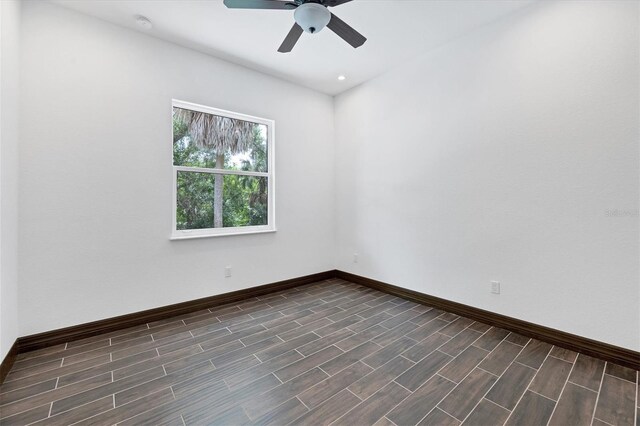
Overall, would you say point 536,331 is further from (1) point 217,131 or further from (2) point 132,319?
(1) point 217,131

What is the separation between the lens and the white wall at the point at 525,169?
2086 mm

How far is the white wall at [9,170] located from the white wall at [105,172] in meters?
0.11

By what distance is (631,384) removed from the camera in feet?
6.00

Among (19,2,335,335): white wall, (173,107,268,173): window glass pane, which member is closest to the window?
(173,107,268,173): window glass pane

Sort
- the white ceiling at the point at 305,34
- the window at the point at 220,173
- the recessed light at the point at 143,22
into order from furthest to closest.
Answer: the window at the point at 220,173, the recessed light at the point at 143,22, the white ceiling at the point at 305,34

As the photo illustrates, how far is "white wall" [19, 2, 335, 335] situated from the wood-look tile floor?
0.44 metres

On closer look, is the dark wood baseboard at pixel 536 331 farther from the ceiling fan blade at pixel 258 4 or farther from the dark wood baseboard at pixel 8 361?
the dark wood baseboard at pixel 8 361

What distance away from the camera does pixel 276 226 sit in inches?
151

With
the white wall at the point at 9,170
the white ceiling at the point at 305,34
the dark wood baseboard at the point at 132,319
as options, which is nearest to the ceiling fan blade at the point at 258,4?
the white ceiling at the point at 305,34

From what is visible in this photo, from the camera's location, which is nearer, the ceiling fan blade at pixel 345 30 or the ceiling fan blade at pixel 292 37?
the ceiling fan blade at pixel 345 30

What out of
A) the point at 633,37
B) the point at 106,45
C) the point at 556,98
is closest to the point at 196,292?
the point at 106,45

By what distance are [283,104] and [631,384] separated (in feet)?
→ 14.0

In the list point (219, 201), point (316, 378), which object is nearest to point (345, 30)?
point (219, 201)

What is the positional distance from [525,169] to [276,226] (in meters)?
2.87
